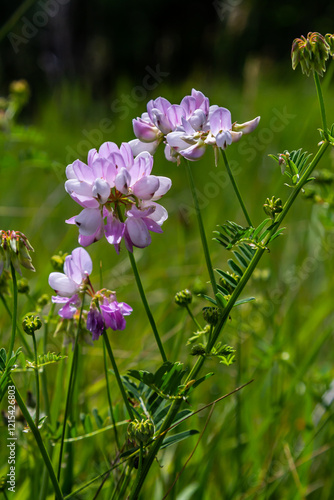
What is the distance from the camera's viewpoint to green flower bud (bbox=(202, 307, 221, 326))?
1.91 feet

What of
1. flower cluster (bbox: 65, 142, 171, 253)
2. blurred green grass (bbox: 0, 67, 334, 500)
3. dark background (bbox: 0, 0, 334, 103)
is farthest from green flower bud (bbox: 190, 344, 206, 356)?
dark background (bbox: 0, 0, 334, 103)

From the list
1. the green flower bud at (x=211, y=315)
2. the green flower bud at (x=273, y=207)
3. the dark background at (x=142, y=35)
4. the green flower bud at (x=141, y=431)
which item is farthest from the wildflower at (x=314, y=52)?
the dark background at (x=142, y=35)

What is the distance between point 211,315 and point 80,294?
6.1 inches

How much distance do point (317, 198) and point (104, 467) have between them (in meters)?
0.58

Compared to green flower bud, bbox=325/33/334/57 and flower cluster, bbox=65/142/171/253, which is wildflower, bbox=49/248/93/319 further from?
green flower bud, bbox=325/33/334/57

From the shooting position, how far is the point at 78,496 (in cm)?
79

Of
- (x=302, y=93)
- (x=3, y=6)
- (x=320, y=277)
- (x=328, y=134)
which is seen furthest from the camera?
(x=3, y=6)

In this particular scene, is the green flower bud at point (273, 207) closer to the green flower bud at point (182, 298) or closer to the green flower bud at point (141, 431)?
the green flower bud at point (182, 298)

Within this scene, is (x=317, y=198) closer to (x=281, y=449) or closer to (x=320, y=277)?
(x=281, y=449)

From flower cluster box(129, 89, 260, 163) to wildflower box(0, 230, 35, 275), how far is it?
0.57 feet

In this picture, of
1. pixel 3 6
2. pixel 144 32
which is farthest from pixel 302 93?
pixel 144 32

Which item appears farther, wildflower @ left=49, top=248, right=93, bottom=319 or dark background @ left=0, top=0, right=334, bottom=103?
dark background @ left=0, top=0, right=334, bottom=103

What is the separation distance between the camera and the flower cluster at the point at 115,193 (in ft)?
1.90

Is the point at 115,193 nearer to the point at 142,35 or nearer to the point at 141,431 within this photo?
the point at 141,431
